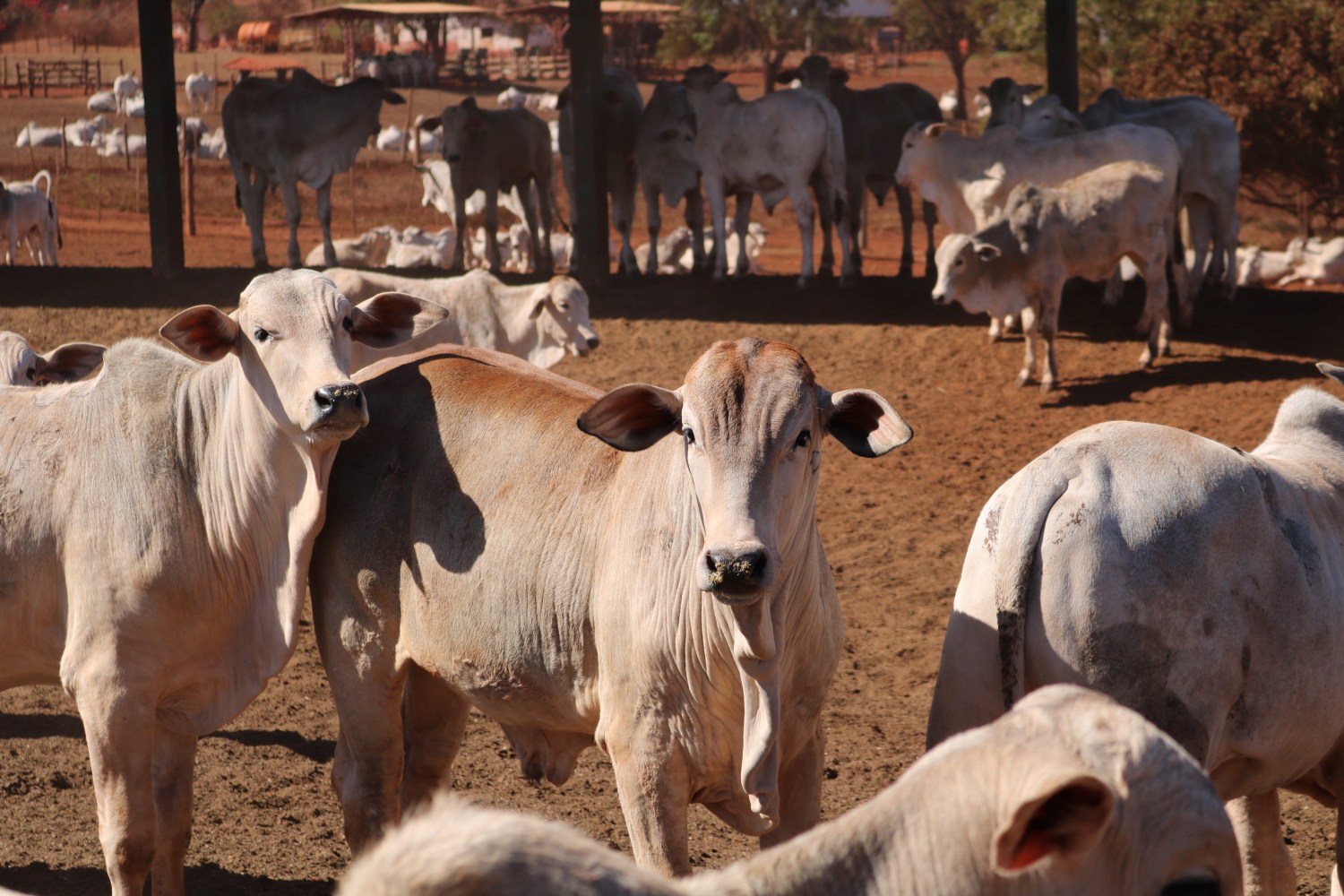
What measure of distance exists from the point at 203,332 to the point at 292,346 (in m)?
0.35

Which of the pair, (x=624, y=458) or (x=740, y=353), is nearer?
(x=740, y=353)

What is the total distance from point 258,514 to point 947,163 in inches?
503

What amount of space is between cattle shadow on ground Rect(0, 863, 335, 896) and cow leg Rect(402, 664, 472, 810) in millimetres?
671

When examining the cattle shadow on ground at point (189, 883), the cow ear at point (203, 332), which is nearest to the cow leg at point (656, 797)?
the cow ear at point (203, 332)

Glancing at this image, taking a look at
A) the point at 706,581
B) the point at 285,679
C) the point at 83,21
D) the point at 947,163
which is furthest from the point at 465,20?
the point at 706,581

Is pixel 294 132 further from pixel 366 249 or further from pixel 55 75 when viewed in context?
pixel 55 75

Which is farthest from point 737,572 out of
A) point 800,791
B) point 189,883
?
point 189,883

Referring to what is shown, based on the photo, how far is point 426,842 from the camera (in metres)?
1.98

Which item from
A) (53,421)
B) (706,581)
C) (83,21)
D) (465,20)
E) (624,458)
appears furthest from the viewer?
(465,20)

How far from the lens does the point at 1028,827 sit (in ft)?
7.16

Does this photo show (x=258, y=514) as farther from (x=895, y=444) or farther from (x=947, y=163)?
(x=947, y=163)

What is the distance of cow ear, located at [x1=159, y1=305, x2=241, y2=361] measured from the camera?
4754 millimetres

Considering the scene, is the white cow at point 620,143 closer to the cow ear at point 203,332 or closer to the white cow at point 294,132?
the white cow at point 294,132

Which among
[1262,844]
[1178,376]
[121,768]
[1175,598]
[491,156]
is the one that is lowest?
[1178,376]
